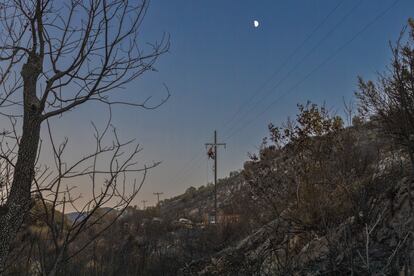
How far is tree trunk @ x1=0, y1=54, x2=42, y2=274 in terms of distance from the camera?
2.72 m

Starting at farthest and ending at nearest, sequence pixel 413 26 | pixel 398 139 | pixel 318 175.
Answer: pixel 413 26
pixel 318 175
pixel 398 139

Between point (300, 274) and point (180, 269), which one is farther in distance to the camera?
point (180, 269)

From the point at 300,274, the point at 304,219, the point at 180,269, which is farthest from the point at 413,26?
the point at 180,269

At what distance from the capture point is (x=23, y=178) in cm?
273

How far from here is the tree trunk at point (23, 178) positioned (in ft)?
8.92

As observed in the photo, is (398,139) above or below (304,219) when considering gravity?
above

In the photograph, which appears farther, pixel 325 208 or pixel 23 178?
pixel 325 208

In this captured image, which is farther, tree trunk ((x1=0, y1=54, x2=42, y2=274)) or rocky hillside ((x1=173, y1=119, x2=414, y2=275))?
rocky hillside ((x1=173, y1=119, x2=414, y2=275))

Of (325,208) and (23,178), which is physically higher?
(325,208)

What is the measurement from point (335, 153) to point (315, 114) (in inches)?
78.8

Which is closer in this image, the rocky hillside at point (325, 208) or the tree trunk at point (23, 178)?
the tree trunk at point (23, 178)

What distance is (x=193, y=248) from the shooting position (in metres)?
13.2

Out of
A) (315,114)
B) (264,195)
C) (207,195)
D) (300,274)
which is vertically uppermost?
(207,195)

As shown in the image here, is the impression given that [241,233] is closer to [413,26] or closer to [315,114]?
[315,114]
